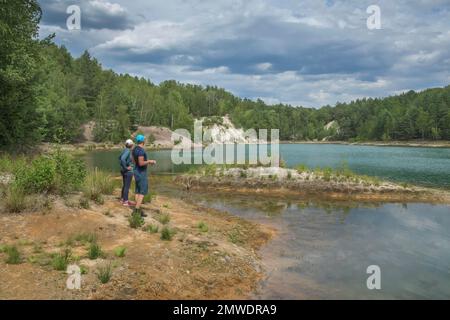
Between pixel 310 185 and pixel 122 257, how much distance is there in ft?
64.6

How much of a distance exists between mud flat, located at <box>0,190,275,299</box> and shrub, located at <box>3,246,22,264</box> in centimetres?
8

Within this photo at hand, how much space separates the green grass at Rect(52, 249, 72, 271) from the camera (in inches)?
339

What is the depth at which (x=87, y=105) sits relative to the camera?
102375 millimetres

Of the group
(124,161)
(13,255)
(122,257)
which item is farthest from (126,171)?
(13,255)

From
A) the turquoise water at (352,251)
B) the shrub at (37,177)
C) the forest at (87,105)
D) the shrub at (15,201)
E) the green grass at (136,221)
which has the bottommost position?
the turquoise water at (352,251)

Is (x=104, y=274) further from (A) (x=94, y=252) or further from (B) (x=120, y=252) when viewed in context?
(B) (x=120, y=252)

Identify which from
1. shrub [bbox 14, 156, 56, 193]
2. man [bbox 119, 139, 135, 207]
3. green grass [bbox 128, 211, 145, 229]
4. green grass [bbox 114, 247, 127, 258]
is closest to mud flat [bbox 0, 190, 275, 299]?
green grass [bbox 114, 247, 127, 258]

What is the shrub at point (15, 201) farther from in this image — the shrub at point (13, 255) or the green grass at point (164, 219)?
the green grass at point (164, 219)

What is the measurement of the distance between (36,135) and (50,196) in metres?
16.5

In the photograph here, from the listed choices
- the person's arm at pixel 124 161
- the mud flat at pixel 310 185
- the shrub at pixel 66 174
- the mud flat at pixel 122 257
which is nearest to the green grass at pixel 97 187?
the shrub at pixel 66 174

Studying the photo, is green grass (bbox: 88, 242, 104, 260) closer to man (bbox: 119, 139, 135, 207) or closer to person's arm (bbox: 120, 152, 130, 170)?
man (bbox: 119, 139, 135, 207)

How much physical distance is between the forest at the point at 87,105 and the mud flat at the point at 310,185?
1309 centimetres

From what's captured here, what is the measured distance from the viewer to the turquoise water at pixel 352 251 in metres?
9.66
